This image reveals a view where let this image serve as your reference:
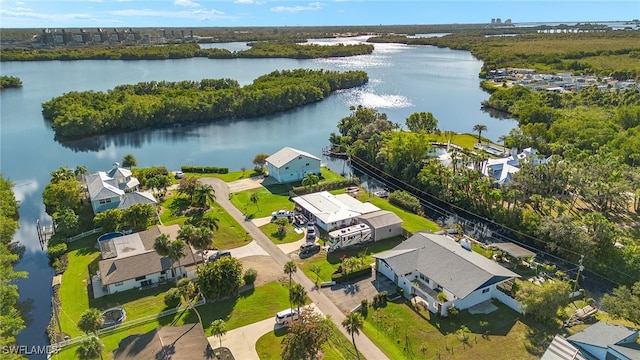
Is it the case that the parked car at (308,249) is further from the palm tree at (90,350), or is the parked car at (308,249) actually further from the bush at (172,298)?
the palm tree at (90,350)

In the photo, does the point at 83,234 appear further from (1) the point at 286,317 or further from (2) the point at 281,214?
(1) the point at 286,317

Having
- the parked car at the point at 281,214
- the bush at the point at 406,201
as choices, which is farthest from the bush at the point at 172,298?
the bush at the point at 406,201

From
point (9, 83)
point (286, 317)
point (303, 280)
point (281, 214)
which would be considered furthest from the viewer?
point (9, 83)

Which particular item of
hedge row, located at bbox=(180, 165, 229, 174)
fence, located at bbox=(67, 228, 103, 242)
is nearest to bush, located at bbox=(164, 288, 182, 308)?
fence, located at bbox=(67, 228, 103, 242)

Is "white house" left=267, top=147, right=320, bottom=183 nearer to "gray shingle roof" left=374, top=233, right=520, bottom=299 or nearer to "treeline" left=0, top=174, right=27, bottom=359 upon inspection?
"gray shingle roof" left=374, top=233, right=520, bottom=299

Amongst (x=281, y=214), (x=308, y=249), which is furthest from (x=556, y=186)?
(x=281, y=214)

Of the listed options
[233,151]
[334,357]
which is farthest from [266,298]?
[233,151]
